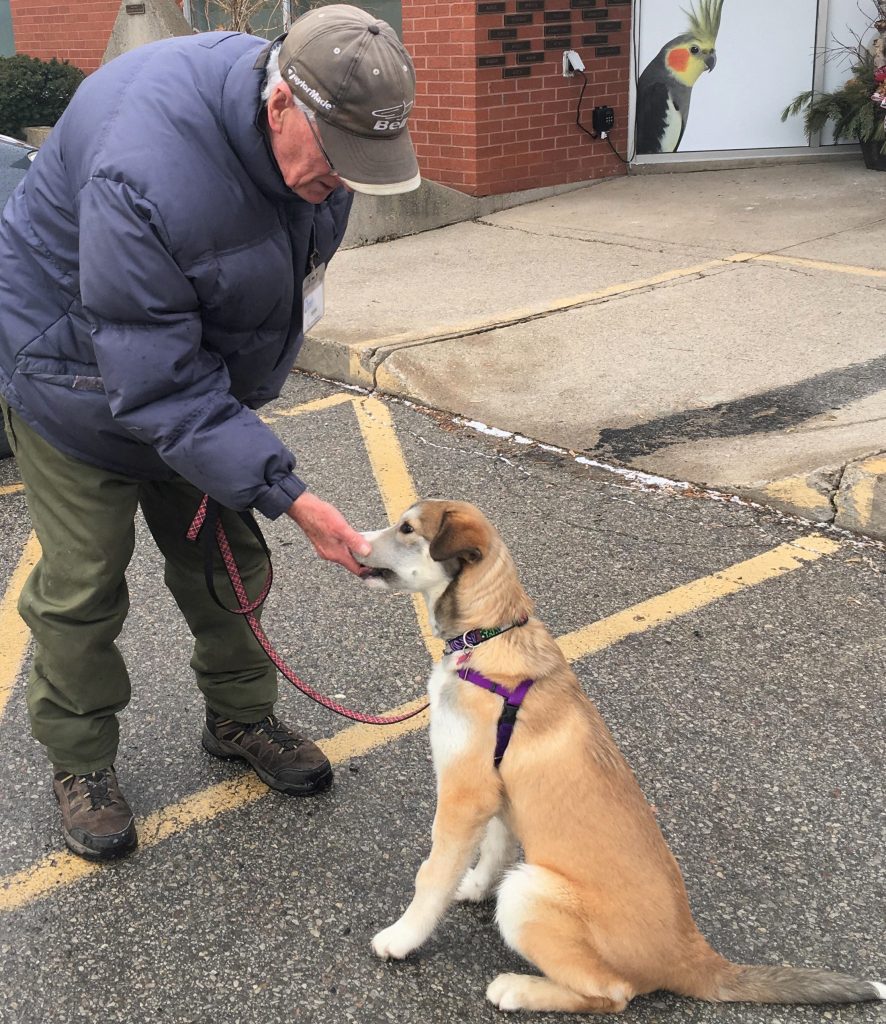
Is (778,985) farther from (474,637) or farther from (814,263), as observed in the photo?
(814,263)

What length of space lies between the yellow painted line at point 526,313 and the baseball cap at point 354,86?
434 centimetres

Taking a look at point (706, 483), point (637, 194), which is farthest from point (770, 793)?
point (637, 194)

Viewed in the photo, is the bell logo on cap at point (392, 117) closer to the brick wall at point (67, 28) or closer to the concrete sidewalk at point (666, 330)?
the concrete sidewalk at point (666, 330)

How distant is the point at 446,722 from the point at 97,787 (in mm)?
1121

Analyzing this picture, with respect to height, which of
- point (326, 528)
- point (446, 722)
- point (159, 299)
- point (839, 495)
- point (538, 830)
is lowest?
point (839, 495)

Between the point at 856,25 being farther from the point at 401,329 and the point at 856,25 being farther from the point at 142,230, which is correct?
the point at 142,230

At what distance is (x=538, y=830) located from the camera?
8.23 ft

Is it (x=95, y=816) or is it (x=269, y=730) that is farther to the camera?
(x=269, y=730)

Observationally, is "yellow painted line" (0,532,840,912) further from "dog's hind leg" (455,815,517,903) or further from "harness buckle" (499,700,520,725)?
"harness buckle" (499,700,520,725)

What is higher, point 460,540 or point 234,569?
point 460,540

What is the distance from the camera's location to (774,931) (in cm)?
276

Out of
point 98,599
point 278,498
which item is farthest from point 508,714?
point 98,599

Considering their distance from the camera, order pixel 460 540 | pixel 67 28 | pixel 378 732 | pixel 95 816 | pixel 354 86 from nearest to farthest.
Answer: pixel 354 86 → pixel 460 540 → pixel 95 816 → pixel 378 732 → pixel 67 28

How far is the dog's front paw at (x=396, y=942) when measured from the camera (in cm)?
266
